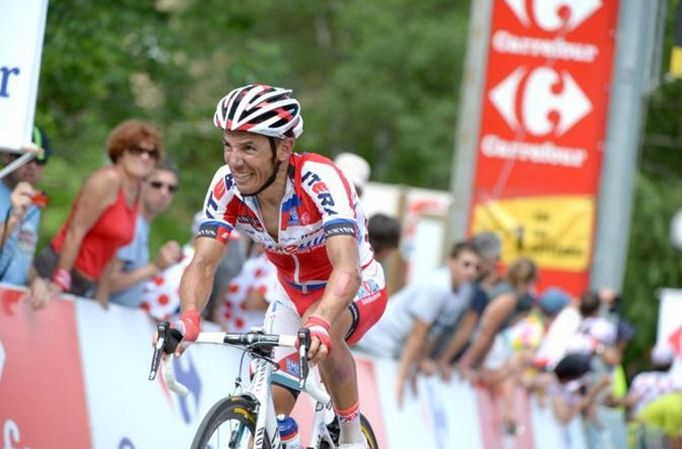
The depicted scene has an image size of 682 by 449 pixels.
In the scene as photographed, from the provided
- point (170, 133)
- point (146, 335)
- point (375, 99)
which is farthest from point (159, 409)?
point (375, 99)

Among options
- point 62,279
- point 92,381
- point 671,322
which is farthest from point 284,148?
point 671,322

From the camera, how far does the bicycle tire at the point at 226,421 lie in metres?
6.38

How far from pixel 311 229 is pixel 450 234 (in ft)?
36.4

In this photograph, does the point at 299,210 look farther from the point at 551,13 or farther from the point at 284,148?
the point at 551,13

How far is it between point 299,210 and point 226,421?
109cm

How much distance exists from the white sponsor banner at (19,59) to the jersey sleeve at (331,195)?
1434 mm

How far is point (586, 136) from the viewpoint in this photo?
1841 cm

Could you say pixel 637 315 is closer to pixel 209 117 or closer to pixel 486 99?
pixel 486 99

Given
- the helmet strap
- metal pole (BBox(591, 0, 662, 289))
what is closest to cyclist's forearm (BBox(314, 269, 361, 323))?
the helmet strap

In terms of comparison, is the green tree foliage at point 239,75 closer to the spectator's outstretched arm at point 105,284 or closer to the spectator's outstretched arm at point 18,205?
the spectator's outstretched arm at point 105,284

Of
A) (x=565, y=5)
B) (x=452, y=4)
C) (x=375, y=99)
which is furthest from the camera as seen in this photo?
(x=452, y=4)

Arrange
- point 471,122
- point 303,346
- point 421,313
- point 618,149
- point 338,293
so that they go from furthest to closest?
point 618,149 < point 471,122 < point 421,313 < point 338,293 < point 303,346

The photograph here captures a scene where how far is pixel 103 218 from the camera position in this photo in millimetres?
9039

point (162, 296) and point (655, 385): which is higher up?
point (162, 296)
